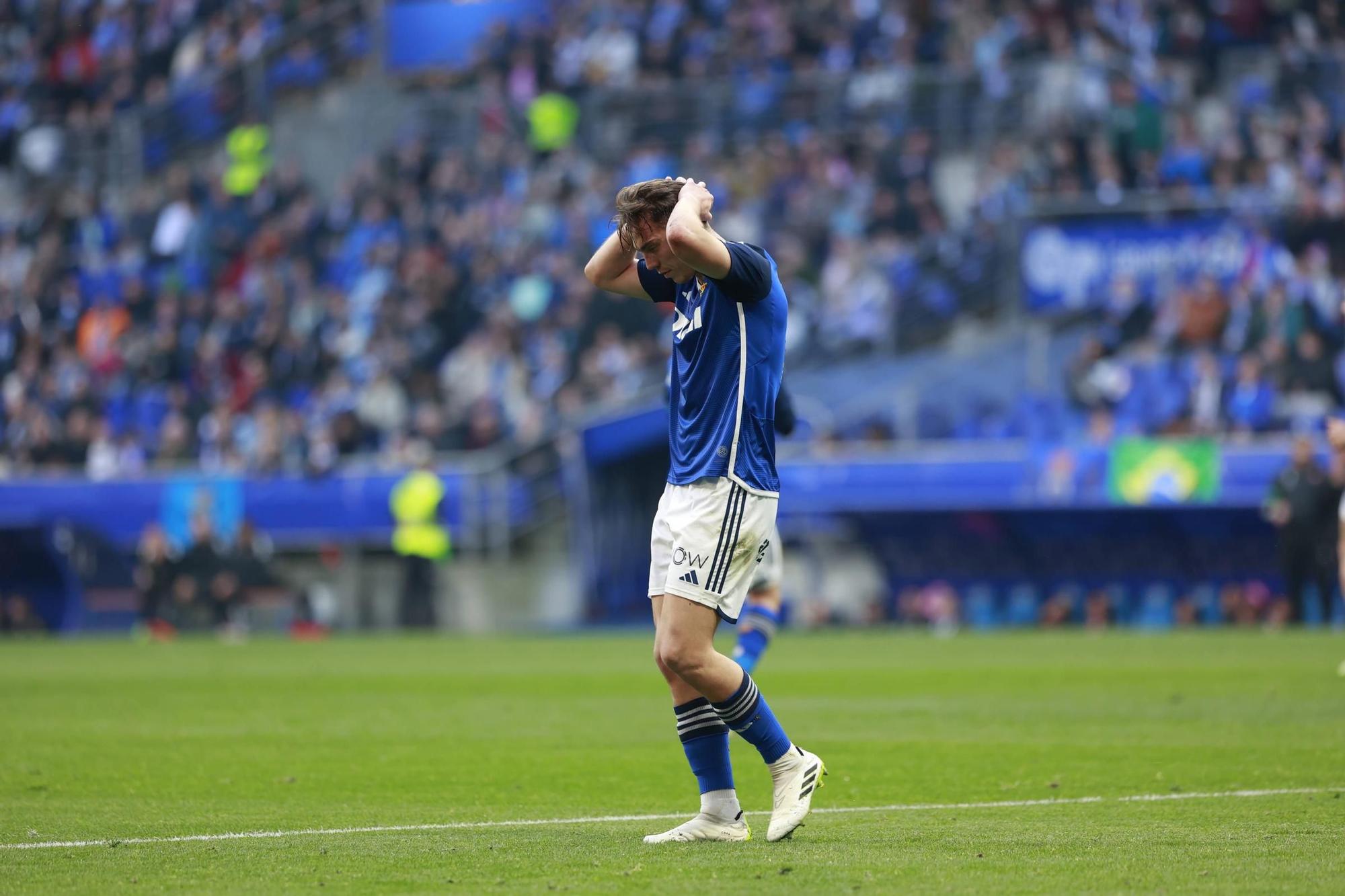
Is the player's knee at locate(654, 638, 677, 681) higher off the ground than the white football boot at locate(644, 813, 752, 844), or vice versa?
the player's knee at locate(654, 638, 677, 681)

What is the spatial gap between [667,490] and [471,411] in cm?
2275

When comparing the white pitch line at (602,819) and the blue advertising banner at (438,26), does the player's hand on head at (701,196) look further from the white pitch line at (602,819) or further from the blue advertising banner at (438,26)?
the blue advertising banner at (438,26)

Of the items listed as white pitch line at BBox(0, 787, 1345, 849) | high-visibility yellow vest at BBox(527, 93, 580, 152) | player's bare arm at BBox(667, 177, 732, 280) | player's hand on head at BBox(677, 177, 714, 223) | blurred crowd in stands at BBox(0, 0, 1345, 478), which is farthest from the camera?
high-visibility yellow vest at BBox(527, 93, 580, 152)

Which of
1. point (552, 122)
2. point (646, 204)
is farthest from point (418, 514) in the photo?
point (646, 204)

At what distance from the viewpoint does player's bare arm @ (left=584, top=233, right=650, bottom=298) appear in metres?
7.26

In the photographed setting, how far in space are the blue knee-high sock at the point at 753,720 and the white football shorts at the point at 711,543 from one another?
26cm

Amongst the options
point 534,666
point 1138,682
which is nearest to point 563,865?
point 1138,682

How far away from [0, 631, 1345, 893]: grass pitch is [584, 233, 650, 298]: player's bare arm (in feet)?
6.33

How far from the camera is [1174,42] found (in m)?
29.6

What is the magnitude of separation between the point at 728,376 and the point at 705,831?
5.04 feet

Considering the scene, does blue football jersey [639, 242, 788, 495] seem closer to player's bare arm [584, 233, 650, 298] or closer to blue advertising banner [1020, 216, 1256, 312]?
player's bare arm [584, 233, 650, 298]

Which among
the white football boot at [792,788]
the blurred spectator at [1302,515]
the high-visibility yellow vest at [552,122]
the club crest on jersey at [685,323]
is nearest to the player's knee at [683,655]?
the white football boot at [792,788]

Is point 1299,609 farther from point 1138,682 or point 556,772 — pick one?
point 556,772

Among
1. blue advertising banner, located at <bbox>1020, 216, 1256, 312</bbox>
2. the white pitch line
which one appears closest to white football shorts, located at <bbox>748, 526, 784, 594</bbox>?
the white pitch line
